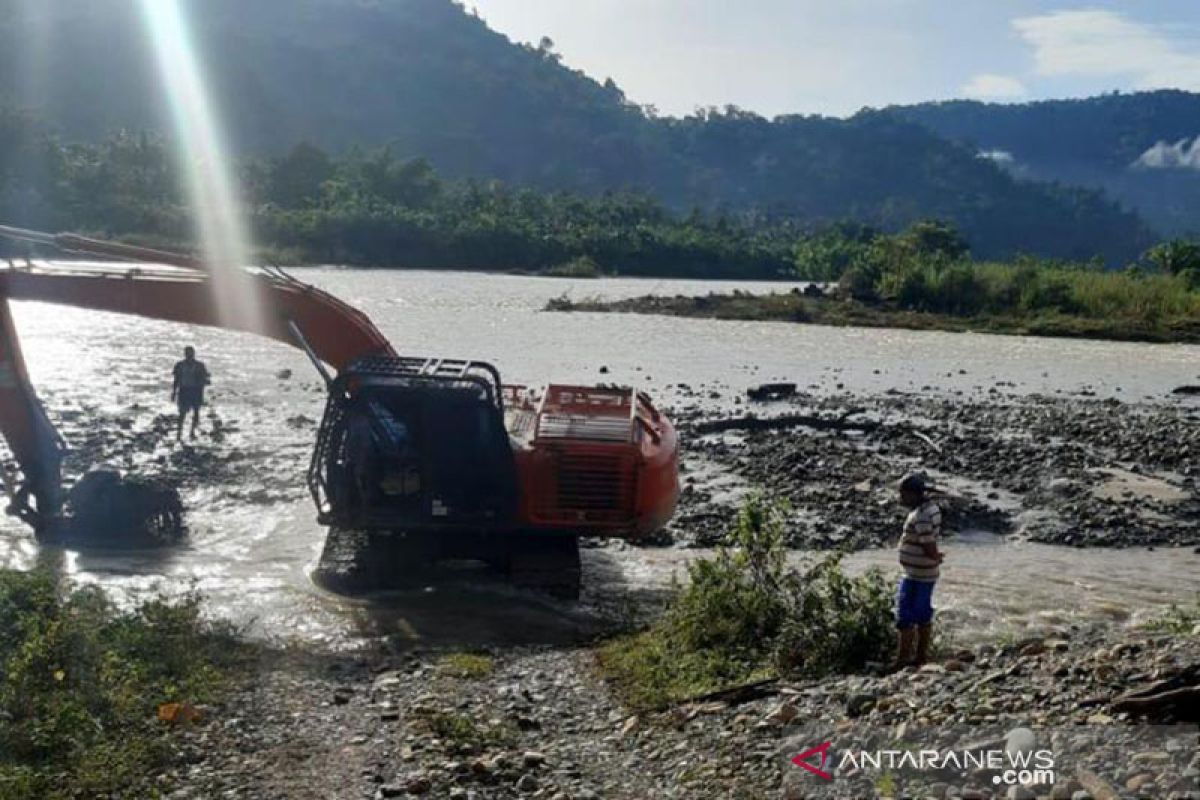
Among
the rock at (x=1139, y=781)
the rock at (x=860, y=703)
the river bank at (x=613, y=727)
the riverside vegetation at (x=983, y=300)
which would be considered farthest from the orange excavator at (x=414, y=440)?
the riverside vegetation at (x=983, y=300)

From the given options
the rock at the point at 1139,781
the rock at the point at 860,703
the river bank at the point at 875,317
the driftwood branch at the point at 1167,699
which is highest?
the river bank at the point at 875,317

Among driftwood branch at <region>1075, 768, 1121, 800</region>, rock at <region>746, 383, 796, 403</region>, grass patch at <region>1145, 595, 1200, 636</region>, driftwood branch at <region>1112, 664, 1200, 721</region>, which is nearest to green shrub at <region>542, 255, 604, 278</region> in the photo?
rock at <region>746, 383, 796, 403</region>

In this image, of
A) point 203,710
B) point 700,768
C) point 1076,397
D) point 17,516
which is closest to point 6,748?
point 203,710

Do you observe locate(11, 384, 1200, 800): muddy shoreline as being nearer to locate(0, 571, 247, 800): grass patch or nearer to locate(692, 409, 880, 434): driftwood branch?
locate(0, 571, 247, 800): grass patch

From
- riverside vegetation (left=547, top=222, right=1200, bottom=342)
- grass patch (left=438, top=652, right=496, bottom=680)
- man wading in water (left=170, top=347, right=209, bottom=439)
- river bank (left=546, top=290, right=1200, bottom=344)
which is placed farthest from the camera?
riverside vegetation (left=547, top=222, right=1200, bottom=342)

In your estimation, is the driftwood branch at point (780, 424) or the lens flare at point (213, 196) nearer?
the lens flare at point (213, 196)

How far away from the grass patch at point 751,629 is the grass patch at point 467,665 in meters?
0.96

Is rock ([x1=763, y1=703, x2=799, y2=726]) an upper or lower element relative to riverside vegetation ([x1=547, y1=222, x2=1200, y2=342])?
lower

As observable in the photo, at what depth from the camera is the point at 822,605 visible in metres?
9.59

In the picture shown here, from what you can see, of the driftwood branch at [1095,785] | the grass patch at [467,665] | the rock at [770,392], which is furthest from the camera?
the rock at [770,392]

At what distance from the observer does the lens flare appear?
13547 mm

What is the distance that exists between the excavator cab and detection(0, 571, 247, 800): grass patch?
202cm

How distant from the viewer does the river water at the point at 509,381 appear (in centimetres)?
1259

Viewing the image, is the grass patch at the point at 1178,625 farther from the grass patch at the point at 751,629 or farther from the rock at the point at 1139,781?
the rock at the point at 1139,781
